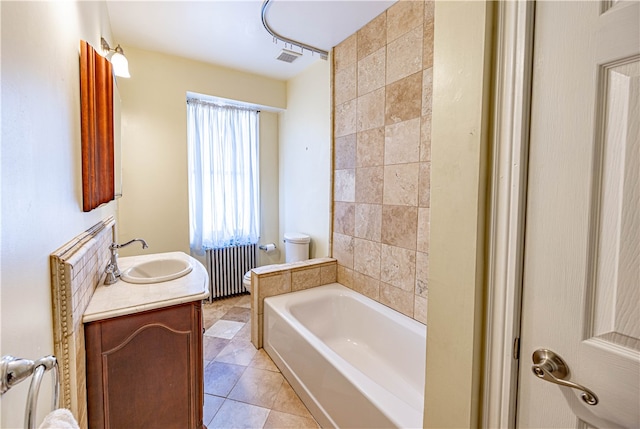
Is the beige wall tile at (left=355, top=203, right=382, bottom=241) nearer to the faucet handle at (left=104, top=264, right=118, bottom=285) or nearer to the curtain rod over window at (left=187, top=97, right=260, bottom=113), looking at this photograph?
the faucet handle at (left=104, top=264, right=118, bottom=285)

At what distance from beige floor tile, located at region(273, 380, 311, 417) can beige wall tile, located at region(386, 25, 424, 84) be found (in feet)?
7.76

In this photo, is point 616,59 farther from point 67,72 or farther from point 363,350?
point 363,350

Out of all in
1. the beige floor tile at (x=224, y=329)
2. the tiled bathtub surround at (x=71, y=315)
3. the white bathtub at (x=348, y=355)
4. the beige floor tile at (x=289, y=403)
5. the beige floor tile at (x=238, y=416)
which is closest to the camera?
the tiled bathtub surround at (x=71, y=315)

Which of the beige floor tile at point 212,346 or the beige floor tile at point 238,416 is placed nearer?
the beige floor tile at point 238,416

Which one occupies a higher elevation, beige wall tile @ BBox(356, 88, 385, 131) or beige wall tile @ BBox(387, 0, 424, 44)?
beige wall tile @ BBox(387, 0, 424, 44)

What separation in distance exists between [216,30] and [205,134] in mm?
1124

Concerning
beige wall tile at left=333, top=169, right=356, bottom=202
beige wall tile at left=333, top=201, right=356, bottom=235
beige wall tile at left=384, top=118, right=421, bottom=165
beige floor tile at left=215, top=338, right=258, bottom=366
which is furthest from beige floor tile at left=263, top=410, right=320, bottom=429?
beige wall tile at left=384, top=118, right=421, bottom=165

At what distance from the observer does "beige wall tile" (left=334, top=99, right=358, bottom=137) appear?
2500 millimetres

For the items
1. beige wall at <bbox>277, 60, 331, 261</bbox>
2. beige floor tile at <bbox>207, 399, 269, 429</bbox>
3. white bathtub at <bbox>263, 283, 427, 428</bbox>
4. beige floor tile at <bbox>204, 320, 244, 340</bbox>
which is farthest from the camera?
beige wall at <bbox>277, 60, 331, 261</bbox>

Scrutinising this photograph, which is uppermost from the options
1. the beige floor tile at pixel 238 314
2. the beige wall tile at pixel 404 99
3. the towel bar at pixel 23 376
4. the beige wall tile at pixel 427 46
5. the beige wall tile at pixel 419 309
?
the beige wall tile at pixel 427 46

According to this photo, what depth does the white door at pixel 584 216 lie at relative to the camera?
0.56m

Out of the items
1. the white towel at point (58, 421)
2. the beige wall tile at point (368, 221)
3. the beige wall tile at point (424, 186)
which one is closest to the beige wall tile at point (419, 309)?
the beige wall tile at point (368, 221)

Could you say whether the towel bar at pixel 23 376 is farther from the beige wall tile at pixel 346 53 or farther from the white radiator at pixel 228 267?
the white radiator at pixel 228 267

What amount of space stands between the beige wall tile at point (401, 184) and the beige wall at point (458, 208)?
118 cm
